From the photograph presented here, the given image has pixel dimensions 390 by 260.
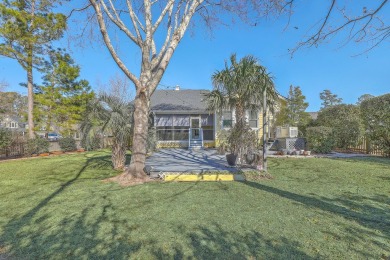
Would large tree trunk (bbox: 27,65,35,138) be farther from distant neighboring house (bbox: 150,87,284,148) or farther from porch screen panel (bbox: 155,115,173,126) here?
porch screen panel (bbox: 155,115,173,126)

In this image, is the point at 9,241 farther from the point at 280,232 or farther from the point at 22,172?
the point at 22,172

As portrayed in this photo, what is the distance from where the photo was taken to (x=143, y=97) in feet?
21.1

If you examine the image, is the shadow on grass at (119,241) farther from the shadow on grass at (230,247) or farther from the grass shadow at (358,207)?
the grass shadow at (358,207)

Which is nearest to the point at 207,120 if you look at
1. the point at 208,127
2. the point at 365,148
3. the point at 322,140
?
the point at 208,127

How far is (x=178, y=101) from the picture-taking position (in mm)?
17453

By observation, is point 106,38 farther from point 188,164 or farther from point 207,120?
point 207,120

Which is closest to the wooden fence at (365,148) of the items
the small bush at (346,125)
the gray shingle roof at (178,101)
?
the small bush at (346,125)

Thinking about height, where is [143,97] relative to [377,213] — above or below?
above

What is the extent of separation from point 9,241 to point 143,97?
4.39 meters

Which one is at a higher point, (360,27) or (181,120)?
(360,27)

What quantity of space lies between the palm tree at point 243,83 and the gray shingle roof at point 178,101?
20.1ft

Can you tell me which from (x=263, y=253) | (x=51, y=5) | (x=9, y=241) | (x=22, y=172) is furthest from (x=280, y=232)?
(x=51, y=5)

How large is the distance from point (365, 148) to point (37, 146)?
19.8 m

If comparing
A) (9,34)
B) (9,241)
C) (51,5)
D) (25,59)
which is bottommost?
(9,241)
